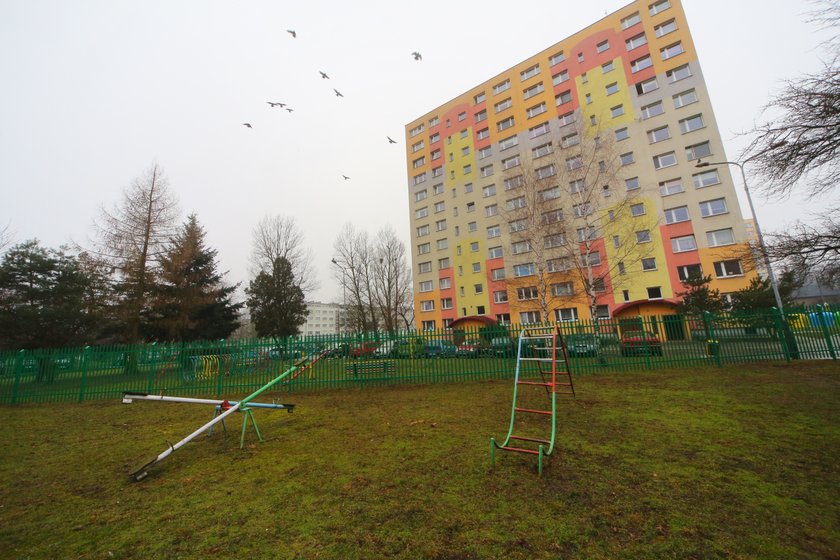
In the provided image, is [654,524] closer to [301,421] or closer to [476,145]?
[301,421]

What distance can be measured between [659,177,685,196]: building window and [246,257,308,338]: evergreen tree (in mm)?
36931

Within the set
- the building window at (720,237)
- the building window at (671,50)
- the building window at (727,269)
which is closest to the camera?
the building window at (727,269)

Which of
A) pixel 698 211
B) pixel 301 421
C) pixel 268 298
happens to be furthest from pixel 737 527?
pixel 268 298

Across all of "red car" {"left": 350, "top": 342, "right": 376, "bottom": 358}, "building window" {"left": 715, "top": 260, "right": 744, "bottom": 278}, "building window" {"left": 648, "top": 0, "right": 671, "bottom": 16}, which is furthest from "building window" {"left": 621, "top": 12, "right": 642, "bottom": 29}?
"red car" {"left": 350, "top": 342, "right": 376, "bottom": 358}

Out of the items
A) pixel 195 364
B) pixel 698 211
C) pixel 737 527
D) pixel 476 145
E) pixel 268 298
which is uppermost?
pixel 476 145

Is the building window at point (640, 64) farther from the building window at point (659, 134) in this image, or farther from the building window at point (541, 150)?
the building window at point (541, 150)

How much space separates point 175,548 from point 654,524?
483 centimetres

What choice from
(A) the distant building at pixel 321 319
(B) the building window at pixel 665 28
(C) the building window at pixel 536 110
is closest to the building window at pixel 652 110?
(B) the building window at pixel 665 28

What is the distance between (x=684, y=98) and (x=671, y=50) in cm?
555

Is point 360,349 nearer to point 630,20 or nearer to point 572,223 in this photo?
point 572,223

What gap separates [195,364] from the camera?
41.1 feet

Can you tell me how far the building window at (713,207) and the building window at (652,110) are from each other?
10.1 meters

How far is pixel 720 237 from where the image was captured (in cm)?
2708

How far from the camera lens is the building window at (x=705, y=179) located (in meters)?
27.9
